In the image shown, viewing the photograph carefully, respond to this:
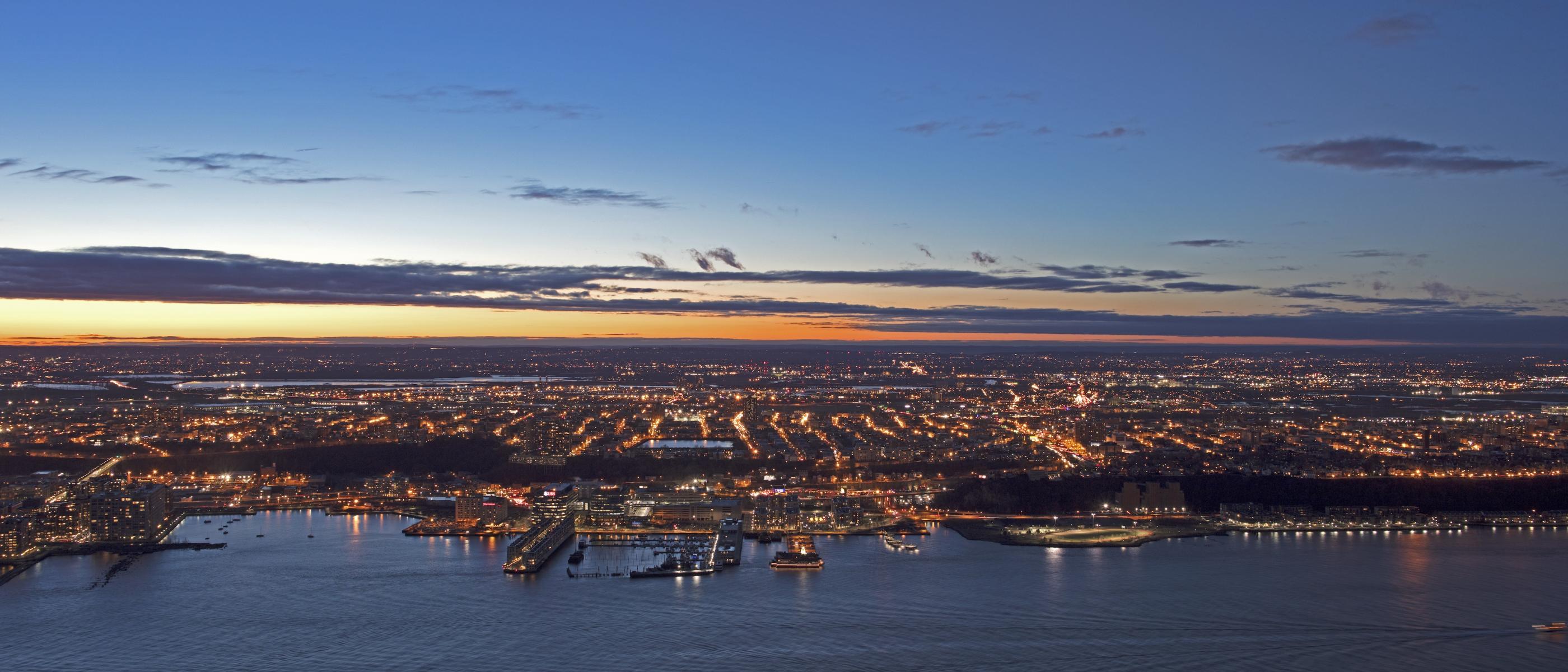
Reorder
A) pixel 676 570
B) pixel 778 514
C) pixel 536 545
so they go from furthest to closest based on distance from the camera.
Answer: pixel 778 514
pixel 536 545
pixel 676 570

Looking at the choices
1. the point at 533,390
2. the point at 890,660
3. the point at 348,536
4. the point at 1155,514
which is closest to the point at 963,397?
the point at 533,390

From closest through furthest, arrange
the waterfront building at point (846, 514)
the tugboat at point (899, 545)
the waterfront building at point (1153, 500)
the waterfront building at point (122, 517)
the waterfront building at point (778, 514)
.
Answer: the tugboat at point (899, 545), the waterfront building at point (122, 517), the waterfront building at point (778, 514), the waterfront building at point (846, 514), the waterfront building at point (1153, 500)

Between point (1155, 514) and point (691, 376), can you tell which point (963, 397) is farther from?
point (1155, 514)

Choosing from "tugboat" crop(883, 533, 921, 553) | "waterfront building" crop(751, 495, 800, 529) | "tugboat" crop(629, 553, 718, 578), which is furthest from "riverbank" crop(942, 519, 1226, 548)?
"tugboat" crop(629, 553, 718, 578)

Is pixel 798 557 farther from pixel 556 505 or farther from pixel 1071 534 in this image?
pixel 556 505

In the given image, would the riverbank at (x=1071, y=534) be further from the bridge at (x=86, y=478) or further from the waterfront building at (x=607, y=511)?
the bridge at (x=86, y=478)

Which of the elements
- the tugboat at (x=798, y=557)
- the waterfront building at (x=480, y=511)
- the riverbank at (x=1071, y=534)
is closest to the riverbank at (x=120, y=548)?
the waterfront building at (x=480, y=511)

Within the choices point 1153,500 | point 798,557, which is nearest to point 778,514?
point 798,557
